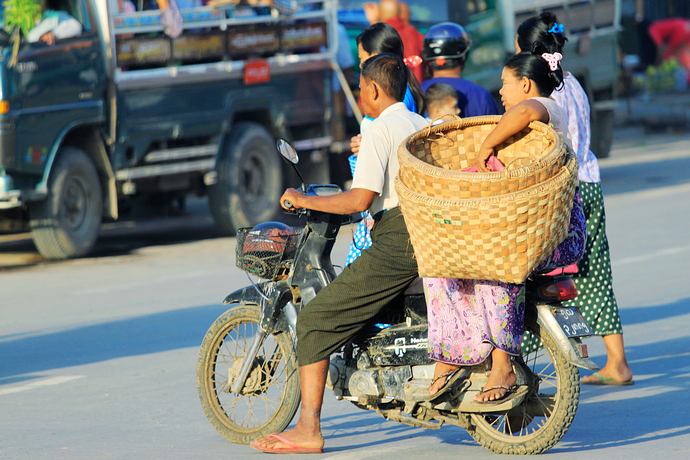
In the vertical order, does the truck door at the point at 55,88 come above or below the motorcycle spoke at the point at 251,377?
above

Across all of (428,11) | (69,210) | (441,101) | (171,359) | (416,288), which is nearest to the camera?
(416,288)

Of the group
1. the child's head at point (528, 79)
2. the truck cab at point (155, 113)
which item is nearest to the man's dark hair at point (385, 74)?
the child's head at point (528, 79)

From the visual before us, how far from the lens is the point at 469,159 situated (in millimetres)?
5969

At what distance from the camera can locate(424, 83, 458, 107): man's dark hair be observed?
7555 mm

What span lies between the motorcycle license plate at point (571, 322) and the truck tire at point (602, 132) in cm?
1318

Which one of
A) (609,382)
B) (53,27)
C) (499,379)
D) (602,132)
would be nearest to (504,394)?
(499,379)

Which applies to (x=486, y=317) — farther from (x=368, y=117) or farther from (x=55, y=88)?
(x=55, y=88)

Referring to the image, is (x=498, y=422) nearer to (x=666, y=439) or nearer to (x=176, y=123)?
(x=666, y=439)

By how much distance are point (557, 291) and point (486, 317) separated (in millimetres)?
301

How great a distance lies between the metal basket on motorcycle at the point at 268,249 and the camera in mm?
6105

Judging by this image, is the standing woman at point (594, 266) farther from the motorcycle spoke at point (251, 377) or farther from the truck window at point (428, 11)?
the truck window at point (428, 11)

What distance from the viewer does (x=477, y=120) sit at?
5.94 m

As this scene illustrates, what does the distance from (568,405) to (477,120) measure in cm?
119

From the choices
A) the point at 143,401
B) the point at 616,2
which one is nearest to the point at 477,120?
the point at 143,401
